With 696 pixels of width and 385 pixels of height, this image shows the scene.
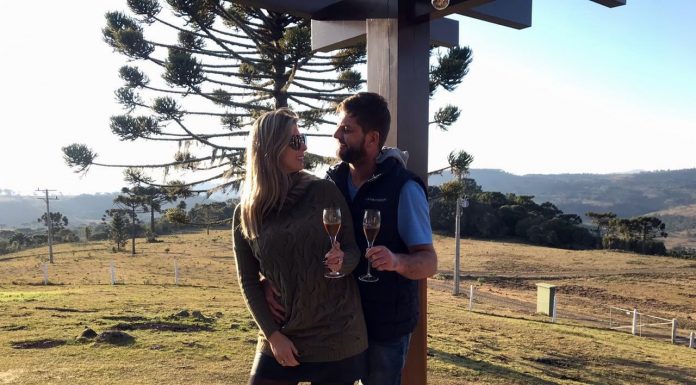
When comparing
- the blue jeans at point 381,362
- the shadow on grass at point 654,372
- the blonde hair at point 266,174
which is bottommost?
the shadow on grass at point 654,372

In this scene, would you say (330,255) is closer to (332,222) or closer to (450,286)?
(332,222)

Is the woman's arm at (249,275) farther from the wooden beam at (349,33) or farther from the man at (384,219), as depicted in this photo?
the wooden beam at (349,33)

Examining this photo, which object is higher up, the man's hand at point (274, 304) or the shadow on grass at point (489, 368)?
the man's hand at point (274, 304)

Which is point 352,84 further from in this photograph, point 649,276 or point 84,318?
point 649,276

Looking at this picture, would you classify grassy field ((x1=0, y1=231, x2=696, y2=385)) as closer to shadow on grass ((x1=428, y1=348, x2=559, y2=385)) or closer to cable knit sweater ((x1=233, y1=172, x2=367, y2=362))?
shadow on grass ((x1=428, y1=348, x2=559, y2=385))

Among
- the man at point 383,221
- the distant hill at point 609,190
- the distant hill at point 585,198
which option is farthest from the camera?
the distant hill at point 609,190

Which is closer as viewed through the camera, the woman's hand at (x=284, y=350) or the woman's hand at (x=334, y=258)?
the woman's hand at (x=334, y=258)

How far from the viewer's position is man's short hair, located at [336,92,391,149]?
1.82 meters

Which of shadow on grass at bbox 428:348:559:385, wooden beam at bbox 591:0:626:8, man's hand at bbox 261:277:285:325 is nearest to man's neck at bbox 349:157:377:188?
man's hand at bbox 261:277:285:325

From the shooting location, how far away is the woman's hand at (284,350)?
1.68 metres

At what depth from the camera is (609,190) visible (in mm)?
128875

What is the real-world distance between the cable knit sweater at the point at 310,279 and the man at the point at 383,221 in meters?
0.08

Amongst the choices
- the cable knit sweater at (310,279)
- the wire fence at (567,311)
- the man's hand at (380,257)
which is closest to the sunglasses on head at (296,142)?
the cable knit sweater at (310,279)

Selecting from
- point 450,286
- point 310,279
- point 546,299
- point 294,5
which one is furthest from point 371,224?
point 450,286
